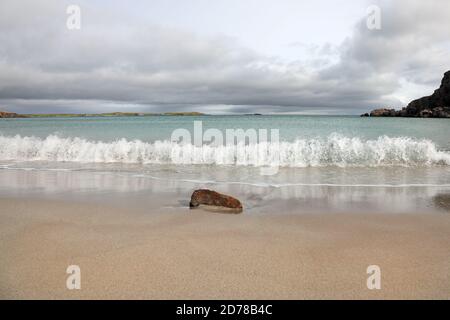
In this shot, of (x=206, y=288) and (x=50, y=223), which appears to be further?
(x=50, y=223)

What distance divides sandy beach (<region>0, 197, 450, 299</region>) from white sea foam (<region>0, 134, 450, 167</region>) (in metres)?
7.60

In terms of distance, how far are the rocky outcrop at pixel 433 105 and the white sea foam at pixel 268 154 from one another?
264 ft

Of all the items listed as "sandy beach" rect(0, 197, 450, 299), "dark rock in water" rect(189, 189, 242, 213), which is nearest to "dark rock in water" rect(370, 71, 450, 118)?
"dark rock in water" rect(189, 189, 242, 213)

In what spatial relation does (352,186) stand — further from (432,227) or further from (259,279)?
(259,279)

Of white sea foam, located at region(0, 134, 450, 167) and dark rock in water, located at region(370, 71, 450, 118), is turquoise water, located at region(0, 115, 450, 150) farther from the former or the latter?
dark rock in water, located at region(370, 71, 450, 118)

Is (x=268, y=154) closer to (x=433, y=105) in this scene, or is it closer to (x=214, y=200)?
(x=214, y=200)

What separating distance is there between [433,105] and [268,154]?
97828mm

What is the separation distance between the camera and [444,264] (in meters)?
3.37

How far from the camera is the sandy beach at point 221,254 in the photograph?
9.25 feet

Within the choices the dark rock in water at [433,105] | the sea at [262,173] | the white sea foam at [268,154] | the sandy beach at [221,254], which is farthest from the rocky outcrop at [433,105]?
the sandy beach at [221,254]

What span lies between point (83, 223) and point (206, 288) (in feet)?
9.07

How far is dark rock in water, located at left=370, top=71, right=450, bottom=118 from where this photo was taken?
8281 centimetres

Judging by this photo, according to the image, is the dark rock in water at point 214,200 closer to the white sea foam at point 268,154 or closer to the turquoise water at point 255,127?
the white sea foam at point 268,154
